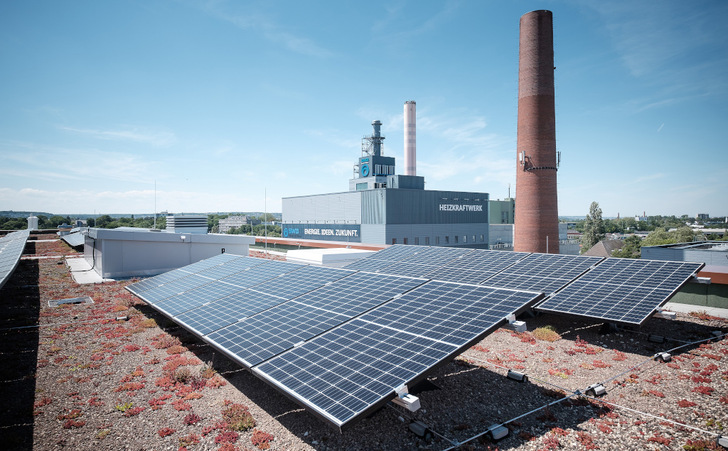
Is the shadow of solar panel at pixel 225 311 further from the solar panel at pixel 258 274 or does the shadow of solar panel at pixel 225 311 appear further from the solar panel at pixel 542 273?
the solar panel at pixel 542 273

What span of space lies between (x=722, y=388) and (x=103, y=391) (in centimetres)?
2081

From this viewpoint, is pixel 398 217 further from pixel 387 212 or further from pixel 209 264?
pixel 209 264

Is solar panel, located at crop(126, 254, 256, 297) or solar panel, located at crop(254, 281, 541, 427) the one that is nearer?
A: solar panel, located at crop(254, 281, 541, 427)

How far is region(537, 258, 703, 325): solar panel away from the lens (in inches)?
634

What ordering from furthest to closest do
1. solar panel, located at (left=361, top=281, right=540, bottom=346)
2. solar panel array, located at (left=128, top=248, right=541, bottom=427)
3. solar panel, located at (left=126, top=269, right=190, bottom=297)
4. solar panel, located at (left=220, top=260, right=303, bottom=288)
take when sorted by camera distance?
solar panel, located at (left=126, top=269, right=190, bottom=297), solar panel, located at (left=220, top=260, right=303, bottom=288), solar panel, located at (left=361, top=281, right=540, bottom=346), solar panel array, located at (left=128, top=248, right=541, bottom=427)

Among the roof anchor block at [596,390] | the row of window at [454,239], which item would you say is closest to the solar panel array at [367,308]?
the roof anchor block at [596,390]

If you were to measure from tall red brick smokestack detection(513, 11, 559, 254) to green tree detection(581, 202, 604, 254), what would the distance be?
A: 203 ft

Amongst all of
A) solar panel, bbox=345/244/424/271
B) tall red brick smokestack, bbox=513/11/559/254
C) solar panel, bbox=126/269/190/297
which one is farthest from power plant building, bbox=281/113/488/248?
solar panel, bbox=126/269/190/297

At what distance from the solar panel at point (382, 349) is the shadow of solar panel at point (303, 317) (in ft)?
1.78

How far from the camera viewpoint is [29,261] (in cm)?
4656

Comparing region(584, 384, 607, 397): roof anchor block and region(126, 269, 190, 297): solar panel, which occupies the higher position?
region(126, 269, 190, 297): solar panel

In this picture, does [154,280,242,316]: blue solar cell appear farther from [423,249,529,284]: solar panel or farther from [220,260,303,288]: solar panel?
[423,249,529,284]: solar panel

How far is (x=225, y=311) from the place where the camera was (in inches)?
600

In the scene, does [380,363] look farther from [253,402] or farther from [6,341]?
[6,341]
